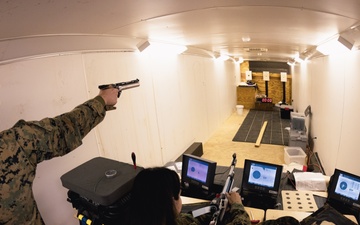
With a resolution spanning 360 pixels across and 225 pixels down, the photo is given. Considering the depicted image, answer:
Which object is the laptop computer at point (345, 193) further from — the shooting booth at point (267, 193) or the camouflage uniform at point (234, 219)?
the camouflage uniform at point (234, 219)

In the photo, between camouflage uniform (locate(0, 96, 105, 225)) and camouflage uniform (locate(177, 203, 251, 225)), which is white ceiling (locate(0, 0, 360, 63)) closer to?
camouflage uniform (locate(0, 96, 105, 225))

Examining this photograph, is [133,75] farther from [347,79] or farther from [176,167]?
[347,79]

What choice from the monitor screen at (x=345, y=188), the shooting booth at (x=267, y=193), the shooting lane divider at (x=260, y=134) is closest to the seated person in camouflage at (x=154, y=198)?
the shooting booth at (x=267, y=193)

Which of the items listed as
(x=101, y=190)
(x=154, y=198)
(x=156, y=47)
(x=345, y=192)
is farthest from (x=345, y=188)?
(x=156, y=47)

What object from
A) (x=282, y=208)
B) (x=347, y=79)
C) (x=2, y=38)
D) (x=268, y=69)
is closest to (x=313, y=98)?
(x=347, y=79)

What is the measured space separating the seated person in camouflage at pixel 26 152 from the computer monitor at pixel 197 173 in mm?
1147

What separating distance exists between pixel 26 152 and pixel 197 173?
144cm

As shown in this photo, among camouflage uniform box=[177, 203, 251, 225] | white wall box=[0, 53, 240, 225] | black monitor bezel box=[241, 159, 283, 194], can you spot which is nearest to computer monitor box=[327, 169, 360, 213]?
black monitor bezel box=[241, 159, 283, 194]

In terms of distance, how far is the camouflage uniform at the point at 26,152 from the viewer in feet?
3.33

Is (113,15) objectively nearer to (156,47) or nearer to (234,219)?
(234,219)

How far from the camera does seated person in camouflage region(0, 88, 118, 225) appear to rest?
3.33ft

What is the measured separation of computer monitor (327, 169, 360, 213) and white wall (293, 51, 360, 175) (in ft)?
2.71

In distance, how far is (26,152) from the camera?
3.48 feet

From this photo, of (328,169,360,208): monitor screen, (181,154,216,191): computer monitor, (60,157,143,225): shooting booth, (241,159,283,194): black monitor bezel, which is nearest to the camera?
(60,157,143,225): shooting booth
